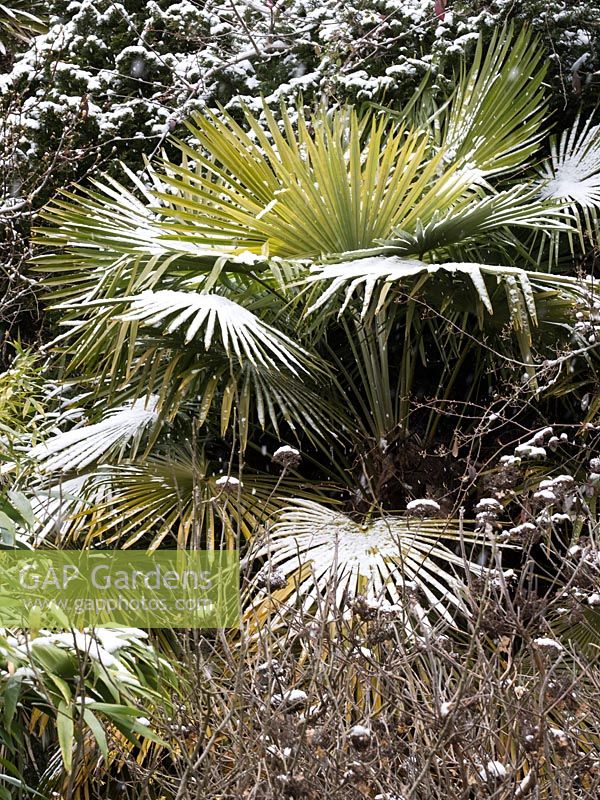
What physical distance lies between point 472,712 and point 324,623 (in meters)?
0.40

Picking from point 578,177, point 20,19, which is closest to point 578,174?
point 578,177

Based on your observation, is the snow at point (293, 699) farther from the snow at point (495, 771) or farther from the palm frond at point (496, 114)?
the palm frond at point (496, 114)

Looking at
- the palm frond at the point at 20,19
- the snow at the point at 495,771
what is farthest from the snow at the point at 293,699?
the palm frond at the point at 20,19

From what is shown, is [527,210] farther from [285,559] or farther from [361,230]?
[285,559]

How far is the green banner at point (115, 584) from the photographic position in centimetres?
259

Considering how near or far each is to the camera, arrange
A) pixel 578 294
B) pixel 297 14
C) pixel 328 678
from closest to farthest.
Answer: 1. pixel 328 678
2. pixel 578 294
3. pixel 297 14

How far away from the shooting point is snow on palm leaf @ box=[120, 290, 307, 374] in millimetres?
3217

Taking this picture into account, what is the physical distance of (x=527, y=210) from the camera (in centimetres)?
365

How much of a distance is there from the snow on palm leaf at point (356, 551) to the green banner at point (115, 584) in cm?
21

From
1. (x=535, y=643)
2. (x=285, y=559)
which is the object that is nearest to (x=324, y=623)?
(x=535, y=643)

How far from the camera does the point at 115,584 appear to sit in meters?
3.35

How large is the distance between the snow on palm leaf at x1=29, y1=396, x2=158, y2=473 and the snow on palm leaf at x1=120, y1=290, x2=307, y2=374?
1.65 feet

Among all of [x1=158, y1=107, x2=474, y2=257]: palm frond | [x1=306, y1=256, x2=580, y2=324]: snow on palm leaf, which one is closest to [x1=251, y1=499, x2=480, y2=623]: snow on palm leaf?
[x1=306, y1=256, x2=580, y2=324]: snow on palm leaf

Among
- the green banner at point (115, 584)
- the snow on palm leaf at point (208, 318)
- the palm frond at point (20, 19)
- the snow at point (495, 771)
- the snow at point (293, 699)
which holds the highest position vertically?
the palm frond at point (20, 19)
